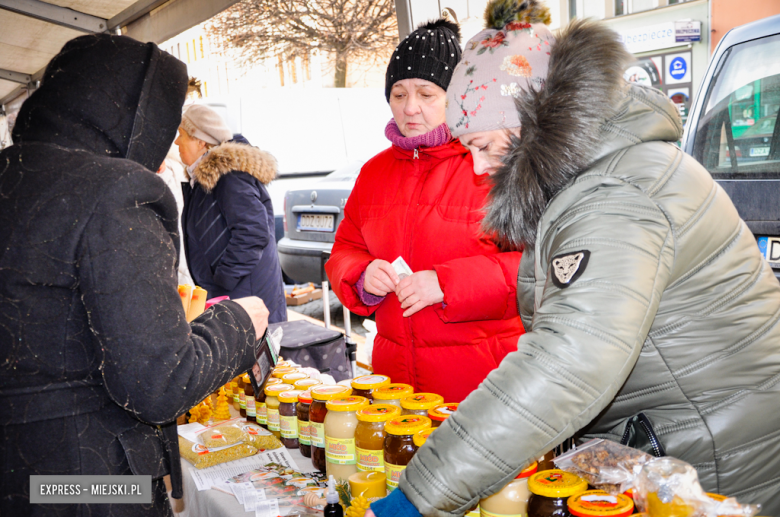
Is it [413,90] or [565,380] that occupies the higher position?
[413,90]

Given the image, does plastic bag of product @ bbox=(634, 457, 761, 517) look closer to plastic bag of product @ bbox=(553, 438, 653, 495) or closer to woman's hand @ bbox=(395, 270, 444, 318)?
plastic bag of product @ bbox=(553, 438, 653, 495)

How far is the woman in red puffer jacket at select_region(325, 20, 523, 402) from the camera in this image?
6.47ft

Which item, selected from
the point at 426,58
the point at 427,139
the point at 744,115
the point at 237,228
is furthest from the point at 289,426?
the point at 744,115

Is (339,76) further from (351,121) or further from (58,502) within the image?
(58,502)

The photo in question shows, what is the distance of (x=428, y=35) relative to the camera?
229 cm

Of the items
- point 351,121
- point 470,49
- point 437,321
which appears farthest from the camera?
point 351,121

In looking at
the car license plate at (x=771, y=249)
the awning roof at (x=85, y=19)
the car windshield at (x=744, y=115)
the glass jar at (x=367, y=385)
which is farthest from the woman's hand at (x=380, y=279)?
the awning roof at (x=85, y=19)

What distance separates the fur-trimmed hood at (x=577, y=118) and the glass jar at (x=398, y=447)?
0.50 m

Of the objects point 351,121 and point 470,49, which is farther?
point 351,121

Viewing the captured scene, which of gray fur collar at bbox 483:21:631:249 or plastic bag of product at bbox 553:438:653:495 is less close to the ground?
gray fur collar at bbox 483:21:631:249

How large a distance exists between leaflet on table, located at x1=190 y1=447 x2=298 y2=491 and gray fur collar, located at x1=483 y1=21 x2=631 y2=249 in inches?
39.9

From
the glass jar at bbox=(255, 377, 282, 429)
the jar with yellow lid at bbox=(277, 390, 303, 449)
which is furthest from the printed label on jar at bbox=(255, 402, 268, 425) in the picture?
the jar with yellow lid at bbox=(277, 390, 303, 449)

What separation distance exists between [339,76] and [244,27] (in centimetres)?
143

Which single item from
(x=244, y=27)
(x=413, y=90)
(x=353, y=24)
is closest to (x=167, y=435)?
(x=413, y=90)
